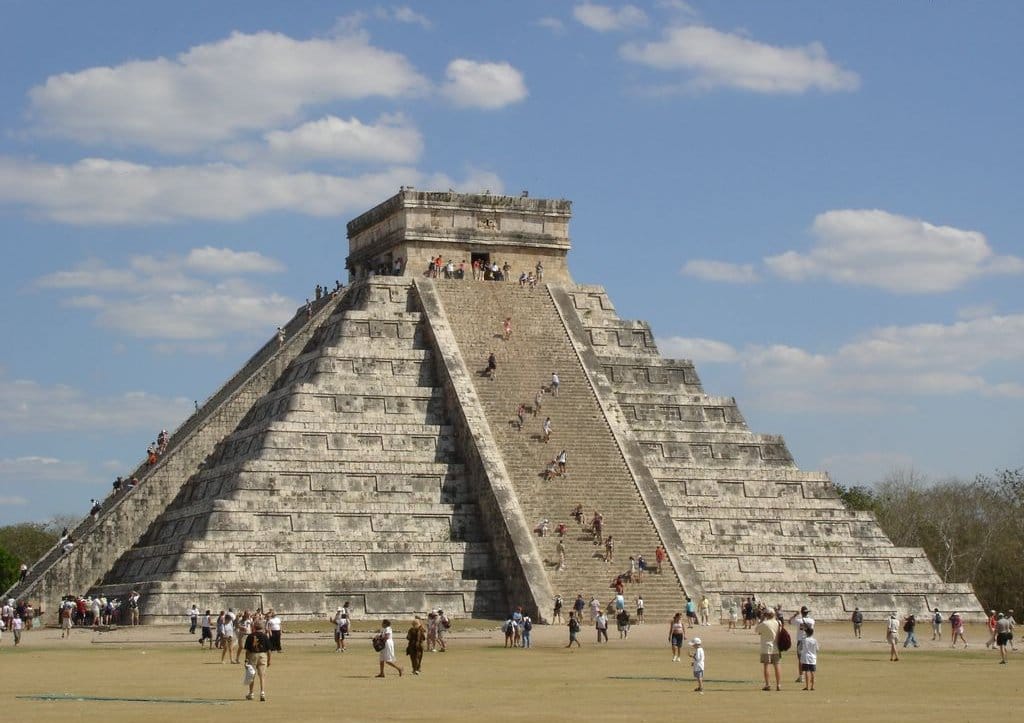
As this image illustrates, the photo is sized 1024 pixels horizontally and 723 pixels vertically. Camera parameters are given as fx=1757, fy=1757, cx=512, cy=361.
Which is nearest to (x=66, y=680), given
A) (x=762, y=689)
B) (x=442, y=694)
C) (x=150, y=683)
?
(x=150, y=683)

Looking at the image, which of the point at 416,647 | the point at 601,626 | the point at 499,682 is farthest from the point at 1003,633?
the point at 416,647

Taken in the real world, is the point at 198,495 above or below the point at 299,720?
above

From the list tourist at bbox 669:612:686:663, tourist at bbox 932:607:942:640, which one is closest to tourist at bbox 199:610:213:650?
tourist at bbox 669:612:686:663

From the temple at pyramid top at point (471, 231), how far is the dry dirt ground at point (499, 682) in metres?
15.7

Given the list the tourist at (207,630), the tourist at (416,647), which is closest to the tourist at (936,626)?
the tourist at (416,647)

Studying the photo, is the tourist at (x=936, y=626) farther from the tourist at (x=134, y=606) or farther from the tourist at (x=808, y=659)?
the tourist at (x=134, y=606)

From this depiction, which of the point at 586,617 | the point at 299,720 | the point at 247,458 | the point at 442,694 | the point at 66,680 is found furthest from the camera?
the point at 247,458

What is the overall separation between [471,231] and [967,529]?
1154 inches

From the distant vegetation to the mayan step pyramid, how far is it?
1909cm

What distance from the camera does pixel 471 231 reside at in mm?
54688

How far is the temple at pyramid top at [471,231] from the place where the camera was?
54.2 metres

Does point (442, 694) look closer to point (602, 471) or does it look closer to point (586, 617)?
point (586, 617)

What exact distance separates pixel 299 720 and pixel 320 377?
2551 cm

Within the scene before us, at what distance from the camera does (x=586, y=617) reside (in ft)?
141
